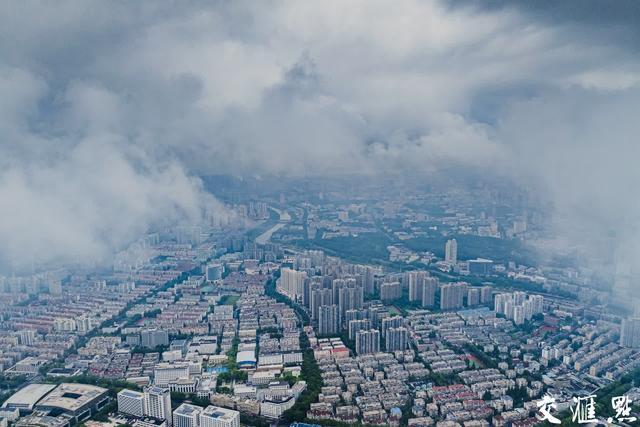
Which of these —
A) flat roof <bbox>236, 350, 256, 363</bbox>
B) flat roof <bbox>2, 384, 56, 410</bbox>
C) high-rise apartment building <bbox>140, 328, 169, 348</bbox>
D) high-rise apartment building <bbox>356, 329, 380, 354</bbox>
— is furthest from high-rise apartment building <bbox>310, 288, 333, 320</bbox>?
flat roof <bbox>2, 384, 56, 410</bbox>

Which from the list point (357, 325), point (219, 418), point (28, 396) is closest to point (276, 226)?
point (357, 325)

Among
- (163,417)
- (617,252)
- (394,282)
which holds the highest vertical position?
(617,252)

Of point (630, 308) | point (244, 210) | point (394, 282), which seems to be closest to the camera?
point (630, 308)

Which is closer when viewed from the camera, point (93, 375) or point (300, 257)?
point (93, 375)

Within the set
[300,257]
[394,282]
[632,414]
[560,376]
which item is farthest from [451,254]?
[632,414]

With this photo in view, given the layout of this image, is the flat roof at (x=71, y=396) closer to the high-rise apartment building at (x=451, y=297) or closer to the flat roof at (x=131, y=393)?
the flat roof at (x=131, y=393)

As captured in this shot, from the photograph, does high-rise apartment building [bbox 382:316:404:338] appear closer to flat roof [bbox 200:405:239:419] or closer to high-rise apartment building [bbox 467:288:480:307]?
high-rise apartment building [bbox 467:288:480:307]

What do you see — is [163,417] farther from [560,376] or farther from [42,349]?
[560,376]
